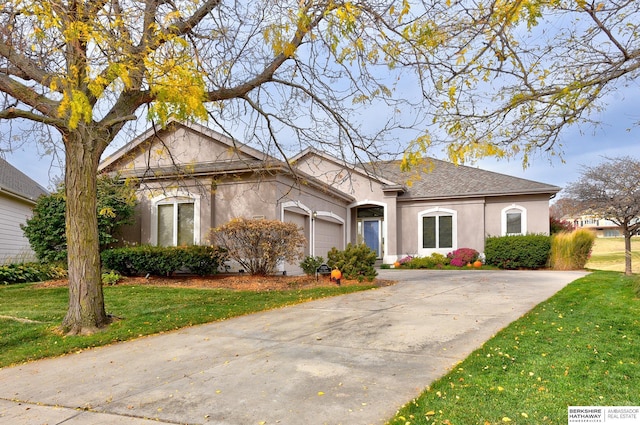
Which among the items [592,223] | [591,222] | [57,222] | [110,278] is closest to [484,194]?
[110,278]

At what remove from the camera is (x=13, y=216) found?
19.1 m

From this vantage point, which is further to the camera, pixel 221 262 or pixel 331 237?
pixel 331 237

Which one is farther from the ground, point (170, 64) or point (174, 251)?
point (170, 64)

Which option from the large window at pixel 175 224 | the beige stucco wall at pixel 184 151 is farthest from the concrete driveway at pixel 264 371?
the beige stucco wall at pixel 184 151

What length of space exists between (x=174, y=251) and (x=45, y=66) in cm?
696

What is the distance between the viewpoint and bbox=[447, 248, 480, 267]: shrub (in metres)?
19.4

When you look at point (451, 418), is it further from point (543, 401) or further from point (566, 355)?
point (566, 355)

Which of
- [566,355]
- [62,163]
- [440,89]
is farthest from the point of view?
[62,163]

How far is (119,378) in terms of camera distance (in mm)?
4758

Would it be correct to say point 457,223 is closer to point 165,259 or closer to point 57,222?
point 165,259

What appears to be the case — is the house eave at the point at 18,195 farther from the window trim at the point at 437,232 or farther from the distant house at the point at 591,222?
the distant house at the point at 591,222

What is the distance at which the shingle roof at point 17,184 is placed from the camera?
60.8ft

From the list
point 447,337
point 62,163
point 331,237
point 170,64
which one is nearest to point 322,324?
point 447,337

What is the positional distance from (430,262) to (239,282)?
34.2 ft
